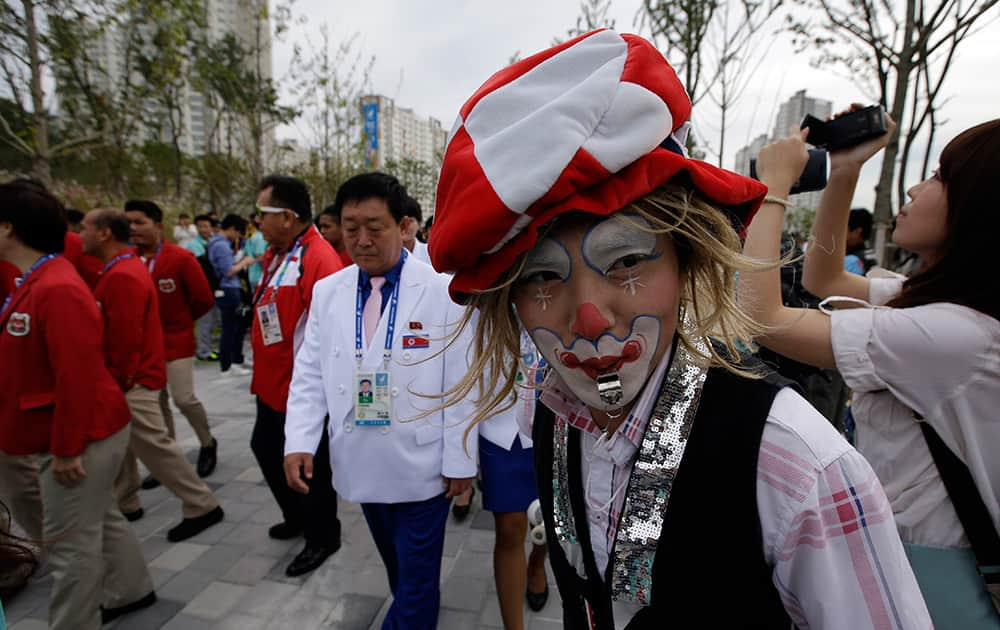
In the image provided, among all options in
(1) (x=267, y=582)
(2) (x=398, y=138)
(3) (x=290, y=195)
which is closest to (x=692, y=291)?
(3) (x=290, y=195)

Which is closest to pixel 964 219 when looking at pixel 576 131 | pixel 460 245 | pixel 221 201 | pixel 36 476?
pixel 576 131

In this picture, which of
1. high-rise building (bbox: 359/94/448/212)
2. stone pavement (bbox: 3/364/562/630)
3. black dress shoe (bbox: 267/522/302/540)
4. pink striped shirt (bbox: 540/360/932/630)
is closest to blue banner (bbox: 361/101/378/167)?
high-rise building (bbox: 359/94/448/212)

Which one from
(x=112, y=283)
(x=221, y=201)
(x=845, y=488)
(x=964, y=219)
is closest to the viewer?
(x=845, y=488)

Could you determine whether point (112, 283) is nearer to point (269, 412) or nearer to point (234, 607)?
point (269, 412)

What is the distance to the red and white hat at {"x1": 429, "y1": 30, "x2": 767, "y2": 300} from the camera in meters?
0.77

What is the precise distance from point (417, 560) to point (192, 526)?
2275 millimetres

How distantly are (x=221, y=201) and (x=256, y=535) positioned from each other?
19.1 m

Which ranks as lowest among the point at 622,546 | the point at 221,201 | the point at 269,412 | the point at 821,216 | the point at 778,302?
the point at 269,412

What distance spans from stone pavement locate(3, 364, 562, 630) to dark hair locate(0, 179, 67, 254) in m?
1.99

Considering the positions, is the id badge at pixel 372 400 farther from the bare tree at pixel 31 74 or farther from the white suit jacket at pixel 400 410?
the bare tree at pixel 31 74

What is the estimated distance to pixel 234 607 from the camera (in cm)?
281

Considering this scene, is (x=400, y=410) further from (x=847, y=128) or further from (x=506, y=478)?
(x=847, y=128)

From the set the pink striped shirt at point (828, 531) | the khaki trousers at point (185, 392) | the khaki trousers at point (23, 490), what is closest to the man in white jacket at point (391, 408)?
the pink striped shirt at point (828, 531)

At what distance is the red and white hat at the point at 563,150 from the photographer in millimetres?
774
